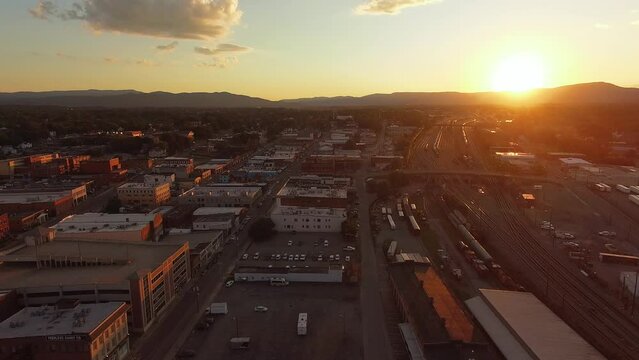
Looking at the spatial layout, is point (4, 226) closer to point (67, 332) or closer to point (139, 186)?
point (139, 186)

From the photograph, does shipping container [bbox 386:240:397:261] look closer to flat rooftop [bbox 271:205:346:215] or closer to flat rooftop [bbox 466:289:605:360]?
flat rooftop [bbox 271:205:346:215]

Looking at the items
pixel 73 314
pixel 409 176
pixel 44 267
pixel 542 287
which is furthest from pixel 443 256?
pixel 409 176

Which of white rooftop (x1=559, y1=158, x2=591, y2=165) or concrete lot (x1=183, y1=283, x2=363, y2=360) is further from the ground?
white rooftop (x1=559, y1=158, x2=591, y2=165)

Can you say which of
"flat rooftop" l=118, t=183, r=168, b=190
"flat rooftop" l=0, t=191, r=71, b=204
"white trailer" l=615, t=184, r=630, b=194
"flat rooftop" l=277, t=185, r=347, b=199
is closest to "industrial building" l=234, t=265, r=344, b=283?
"flat rooftop" l=277, t=185, r=347, b=199

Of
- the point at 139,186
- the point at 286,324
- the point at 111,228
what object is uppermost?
the point at 139,186

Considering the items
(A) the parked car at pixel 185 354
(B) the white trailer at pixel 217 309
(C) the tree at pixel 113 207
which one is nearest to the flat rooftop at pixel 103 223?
(C) the tree at pixel 113 207

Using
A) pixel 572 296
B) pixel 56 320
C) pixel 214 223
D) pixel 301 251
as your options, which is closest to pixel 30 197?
pixel 214 223
